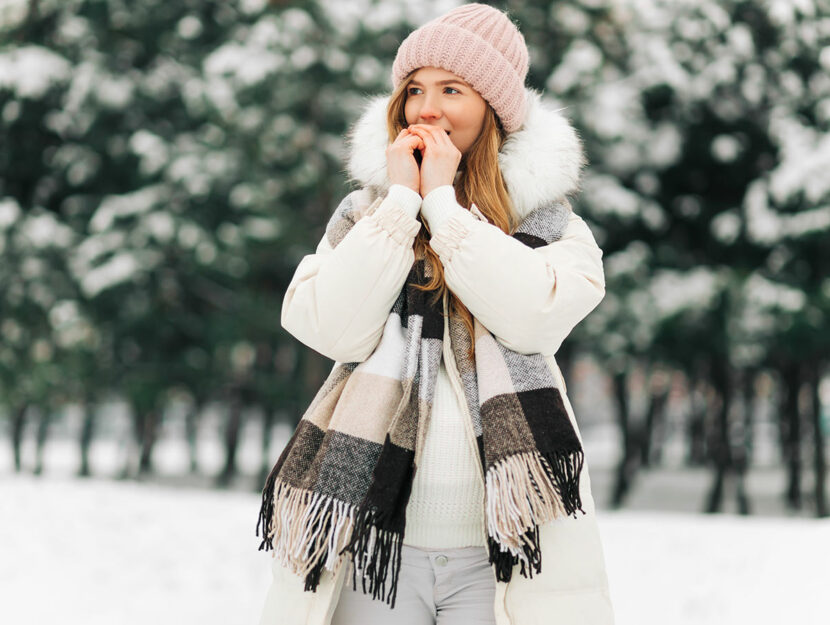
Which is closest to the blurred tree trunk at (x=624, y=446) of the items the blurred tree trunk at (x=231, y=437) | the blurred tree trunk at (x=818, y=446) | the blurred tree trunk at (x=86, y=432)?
the blurred tree trunk at (x=818, y=446)

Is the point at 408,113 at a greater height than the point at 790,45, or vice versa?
the point at 790,45

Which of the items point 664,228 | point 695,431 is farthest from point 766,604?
point 695,431

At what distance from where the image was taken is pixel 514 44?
229 centimetres

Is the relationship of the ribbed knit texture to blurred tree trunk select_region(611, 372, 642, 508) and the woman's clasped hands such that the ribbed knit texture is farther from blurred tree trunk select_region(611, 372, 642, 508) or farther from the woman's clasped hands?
blurred tree trunk select_region(611, 372, 642, 508)

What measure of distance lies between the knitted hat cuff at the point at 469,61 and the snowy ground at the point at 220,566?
16.9 feet

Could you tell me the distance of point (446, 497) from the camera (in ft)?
6.42

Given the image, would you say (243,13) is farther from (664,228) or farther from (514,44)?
(514,44)

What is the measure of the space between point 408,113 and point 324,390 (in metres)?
0.69

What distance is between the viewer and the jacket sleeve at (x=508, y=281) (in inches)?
75.3

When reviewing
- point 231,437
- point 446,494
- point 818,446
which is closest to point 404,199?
point 446,494

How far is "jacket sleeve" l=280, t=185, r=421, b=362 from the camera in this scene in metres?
1.94

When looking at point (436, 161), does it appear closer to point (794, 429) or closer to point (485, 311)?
point (485, 311)

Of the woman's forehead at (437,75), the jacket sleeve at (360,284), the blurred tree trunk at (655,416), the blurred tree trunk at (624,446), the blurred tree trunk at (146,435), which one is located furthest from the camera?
the blurred tree trunk at (655,416)

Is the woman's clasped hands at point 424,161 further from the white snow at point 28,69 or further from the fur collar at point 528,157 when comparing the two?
the white snow at point 28,69
